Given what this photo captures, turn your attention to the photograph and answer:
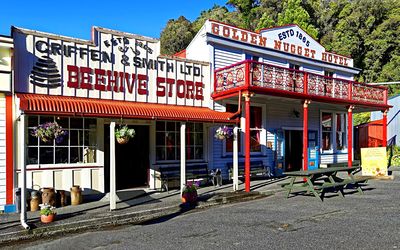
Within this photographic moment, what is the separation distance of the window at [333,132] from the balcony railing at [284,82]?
6.42 ft

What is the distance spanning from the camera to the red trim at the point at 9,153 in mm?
9008

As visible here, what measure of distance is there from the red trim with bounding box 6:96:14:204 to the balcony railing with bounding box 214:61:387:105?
672 cm

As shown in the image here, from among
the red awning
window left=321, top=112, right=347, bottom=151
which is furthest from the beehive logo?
window left=321, top=112, right=347, bottom=151

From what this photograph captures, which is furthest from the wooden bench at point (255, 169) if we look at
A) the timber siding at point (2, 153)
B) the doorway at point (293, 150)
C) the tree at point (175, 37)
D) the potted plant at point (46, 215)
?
the tree at point (175, 37)

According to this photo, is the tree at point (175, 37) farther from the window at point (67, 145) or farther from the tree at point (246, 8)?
the window at point (67, 145)

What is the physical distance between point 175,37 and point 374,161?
Answer: 1095 inches

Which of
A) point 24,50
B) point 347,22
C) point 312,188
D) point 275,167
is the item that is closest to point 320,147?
point 275,167

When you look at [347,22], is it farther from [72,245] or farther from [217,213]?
[72,245]

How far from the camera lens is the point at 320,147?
56.6 feet

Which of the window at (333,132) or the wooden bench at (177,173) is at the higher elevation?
the window at (333,132)

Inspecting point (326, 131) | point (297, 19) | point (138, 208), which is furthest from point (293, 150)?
point (297, 19)

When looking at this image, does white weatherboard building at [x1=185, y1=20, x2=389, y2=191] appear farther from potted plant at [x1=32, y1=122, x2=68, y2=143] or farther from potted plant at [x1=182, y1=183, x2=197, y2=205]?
potted plant at [x1=32, y1=122, x2=68, y2=143]

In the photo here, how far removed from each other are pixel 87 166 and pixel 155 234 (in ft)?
14.4

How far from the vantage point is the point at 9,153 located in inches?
356
